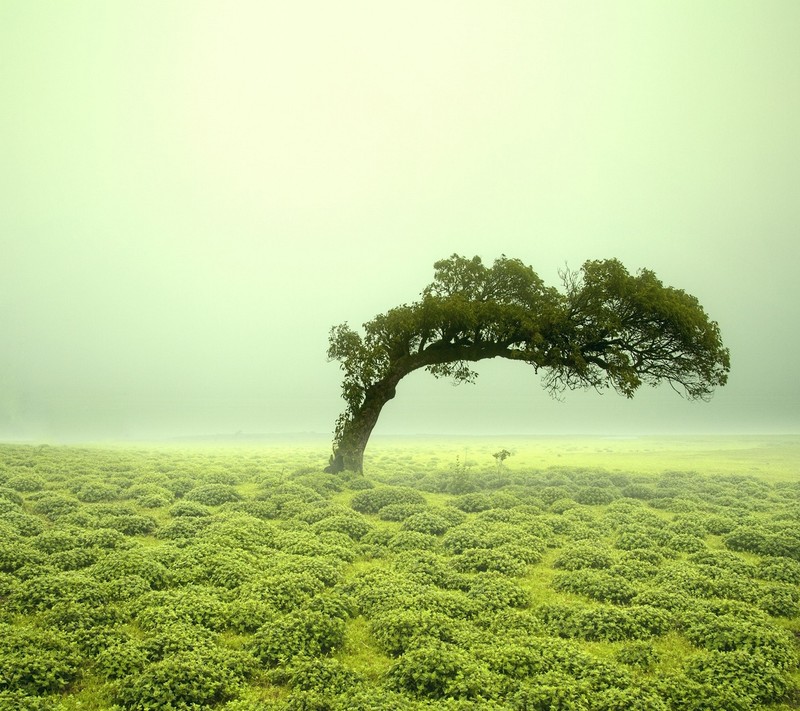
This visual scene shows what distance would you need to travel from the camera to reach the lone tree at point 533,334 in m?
30.7

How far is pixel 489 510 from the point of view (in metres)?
24.9

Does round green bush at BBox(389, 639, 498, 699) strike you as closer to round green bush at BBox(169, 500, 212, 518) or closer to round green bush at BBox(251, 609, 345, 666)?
round green bush at BBox(251, 609, 345, 666)

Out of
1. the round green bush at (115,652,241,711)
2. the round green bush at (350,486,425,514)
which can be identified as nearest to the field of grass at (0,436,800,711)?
the round green bush at (115,652,241,711)

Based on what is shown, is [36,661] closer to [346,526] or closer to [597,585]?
[346,526]

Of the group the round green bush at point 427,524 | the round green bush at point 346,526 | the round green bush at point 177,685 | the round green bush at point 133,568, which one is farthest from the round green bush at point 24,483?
the round green bush at point 177,685

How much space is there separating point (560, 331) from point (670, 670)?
905 inches

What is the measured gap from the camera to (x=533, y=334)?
3116 centimetres

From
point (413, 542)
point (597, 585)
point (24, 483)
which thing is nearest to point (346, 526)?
point (413, 542)

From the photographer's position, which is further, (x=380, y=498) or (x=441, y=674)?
(x=380, y=498)

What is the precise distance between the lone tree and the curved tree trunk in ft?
0.22

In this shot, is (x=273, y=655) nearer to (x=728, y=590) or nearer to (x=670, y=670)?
(x=670, y=670)

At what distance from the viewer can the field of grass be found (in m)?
9.80

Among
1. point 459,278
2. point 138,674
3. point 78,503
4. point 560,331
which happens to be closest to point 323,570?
point 138,674

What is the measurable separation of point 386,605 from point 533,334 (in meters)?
21.1
